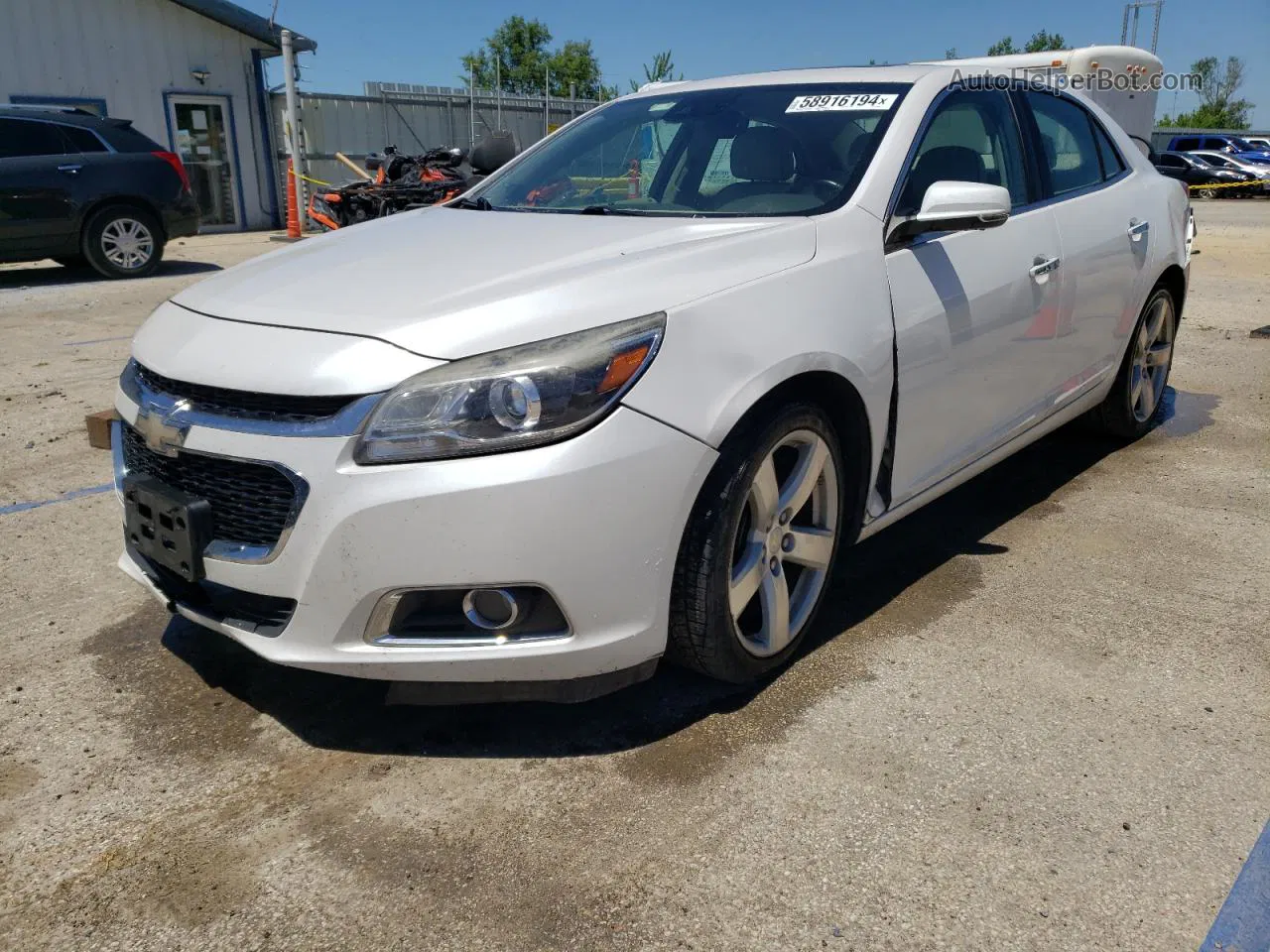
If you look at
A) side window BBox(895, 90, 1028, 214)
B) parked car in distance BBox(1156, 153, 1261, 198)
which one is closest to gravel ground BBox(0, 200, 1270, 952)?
side window BBox(895, 90, 1028, 214)

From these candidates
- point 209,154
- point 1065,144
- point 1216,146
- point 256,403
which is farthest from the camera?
point 1216,146

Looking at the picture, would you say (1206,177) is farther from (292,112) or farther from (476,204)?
(476,204)

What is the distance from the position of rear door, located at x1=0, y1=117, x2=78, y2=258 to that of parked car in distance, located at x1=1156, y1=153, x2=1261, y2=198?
29182 mm

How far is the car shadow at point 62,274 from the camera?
448 inches

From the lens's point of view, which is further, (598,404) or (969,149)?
(969,149)

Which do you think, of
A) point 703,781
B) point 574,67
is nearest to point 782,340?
point 703,781

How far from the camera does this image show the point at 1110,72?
11578 mm

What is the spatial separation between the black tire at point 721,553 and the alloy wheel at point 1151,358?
2.72m

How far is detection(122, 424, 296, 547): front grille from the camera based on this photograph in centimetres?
230

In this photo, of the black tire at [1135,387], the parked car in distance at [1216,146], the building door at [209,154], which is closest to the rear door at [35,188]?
the building door at [209,154]

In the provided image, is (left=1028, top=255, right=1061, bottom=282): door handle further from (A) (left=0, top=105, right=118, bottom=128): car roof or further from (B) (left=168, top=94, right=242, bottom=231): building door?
(B) (left=168, top=94, right=242, bottom=231): building door

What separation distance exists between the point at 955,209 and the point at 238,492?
79.4 inches

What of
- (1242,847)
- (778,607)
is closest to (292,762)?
(778,607)

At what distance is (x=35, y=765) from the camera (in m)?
2.53
